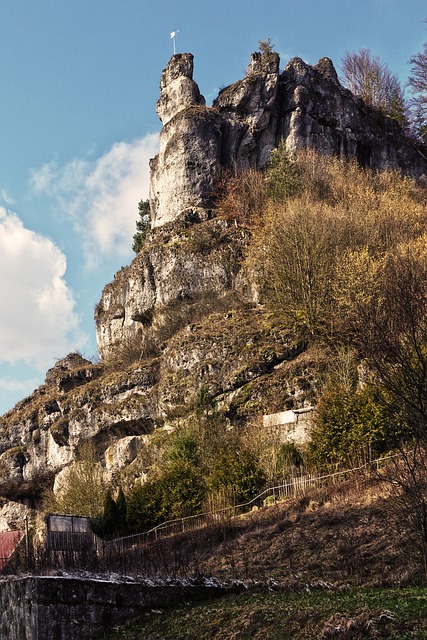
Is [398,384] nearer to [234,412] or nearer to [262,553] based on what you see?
[262,553]

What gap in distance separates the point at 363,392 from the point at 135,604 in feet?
48.4

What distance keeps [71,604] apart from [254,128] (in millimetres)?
44931

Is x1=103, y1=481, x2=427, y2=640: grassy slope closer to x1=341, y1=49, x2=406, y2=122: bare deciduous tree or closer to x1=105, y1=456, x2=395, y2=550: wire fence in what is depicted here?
x1=105, y1=456, x2=395, y2=550: wire fence

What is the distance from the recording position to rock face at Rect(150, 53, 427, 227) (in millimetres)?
49750

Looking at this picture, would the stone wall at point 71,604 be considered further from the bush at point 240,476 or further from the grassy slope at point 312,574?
the bush at point 240,476

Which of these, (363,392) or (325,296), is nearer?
(363,392)

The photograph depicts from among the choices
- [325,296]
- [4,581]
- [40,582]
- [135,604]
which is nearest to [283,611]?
[135,604]

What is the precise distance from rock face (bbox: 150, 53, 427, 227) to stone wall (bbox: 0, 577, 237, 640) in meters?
38.4

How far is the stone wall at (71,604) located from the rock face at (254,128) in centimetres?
3840

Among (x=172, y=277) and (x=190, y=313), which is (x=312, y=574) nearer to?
(x=190, y=313)

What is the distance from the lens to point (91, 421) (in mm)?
38750

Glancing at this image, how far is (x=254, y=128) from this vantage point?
171ft

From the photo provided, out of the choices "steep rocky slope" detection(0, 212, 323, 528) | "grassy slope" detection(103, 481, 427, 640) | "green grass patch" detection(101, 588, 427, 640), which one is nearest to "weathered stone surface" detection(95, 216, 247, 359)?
"steep rocky slope" detection(0, 212, 323, 528)

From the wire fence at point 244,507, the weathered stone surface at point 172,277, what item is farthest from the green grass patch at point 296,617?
the weathered stone surface at point 172,277
